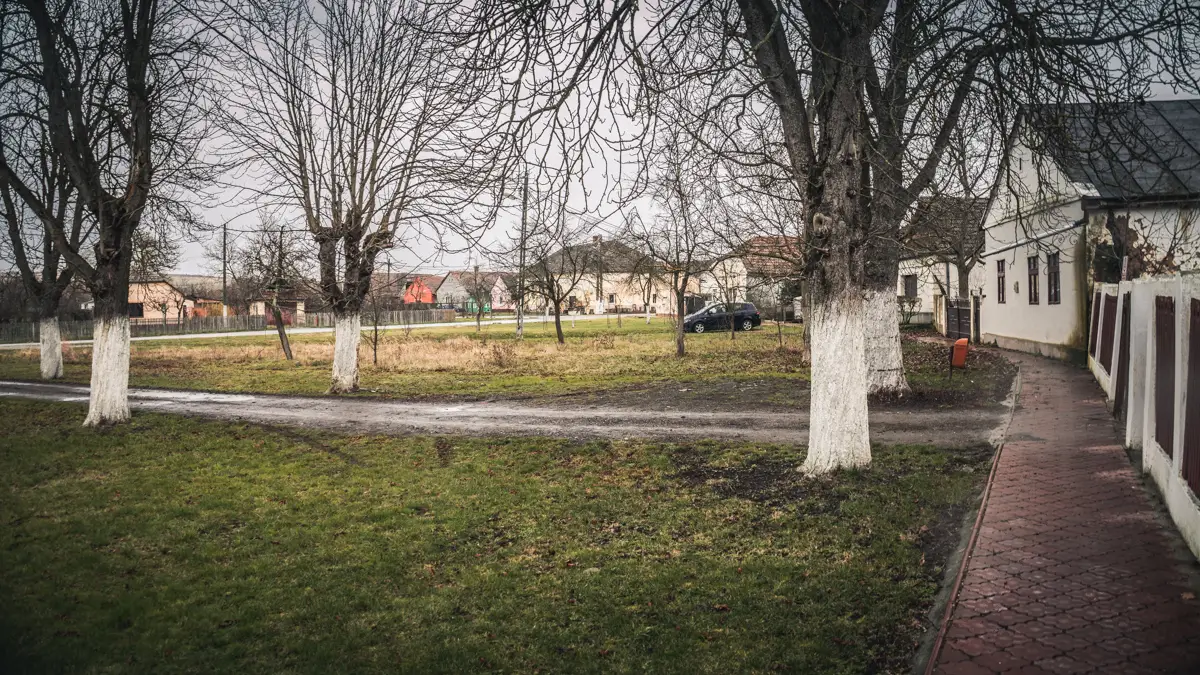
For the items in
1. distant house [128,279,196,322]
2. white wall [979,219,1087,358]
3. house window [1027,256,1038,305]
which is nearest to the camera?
white wall [979,219,1087,358]

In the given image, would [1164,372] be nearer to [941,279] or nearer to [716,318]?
[941,279]

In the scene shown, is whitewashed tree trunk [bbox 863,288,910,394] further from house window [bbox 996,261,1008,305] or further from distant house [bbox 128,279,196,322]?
distant house [bbox 128,279,196,322]

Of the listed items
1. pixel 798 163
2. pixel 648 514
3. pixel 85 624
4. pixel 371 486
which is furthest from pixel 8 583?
pixel 798 163

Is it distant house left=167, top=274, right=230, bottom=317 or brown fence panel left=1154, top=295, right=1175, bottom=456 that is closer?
brown fence panel left=1154, top=295, right=1175, bottom=456

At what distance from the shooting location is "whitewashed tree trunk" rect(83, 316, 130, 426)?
11773 mm

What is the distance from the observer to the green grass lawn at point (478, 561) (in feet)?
13.0

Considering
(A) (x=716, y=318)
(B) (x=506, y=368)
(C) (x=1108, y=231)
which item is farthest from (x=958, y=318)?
(B) (x=506, y=368)

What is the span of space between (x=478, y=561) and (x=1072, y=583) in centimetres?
391

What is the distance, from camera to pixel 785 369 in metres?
19.2

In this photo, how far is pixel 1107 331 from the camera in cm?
1265

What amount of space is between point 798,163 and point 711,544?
14.0 ft

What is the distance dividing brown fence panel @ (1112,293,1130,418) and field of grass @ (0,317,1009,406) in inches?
125

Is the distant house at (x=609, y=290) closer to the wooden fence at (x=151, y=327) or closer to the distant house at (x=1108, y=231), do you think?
the distant house at (x=1108, y=231)

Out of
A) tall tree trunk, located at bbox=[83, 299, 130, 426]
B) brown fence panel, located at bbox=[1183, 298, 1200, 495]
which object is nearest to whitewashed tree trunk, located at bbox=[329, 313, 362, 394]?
tall tree trunk, located at bbox=[83, 299, 130, 426]
